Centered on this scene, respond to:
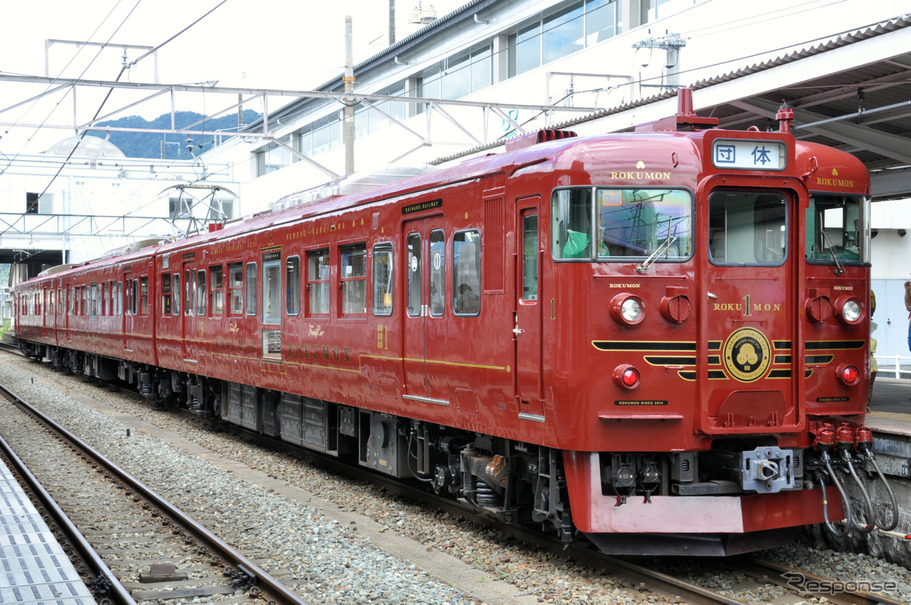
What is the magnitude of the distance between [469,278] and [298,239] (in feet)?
13.7

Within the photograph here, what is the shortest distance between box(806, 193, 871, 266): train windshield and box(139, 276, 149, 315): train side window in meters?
14.6

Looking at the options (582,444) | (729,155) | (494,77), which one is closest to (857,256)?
(729,155)

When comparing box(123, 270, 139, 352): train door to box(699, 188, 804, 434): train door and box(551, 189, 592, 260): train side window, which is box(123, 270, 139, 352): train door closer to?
box(551, 189, 592, 260): train side window

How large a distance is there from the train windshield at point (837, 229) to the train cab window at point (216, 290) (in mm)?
9381

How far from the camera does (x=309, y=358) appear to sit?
11422 millimetres

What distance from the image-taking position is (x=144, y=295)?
19391 mm

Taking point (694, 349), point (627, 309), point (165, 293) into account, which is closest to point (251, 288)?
point (165, 293)

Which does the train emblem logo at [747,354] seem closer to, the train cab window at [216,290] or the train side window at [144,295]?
the train cab window at [216,290]

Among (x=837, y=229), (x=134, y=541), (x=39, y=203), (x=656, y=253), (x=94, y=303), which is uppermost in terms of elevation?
(x=39, y=203)

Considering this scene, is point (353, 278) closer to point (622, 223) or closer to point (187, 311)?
point (622, 223)

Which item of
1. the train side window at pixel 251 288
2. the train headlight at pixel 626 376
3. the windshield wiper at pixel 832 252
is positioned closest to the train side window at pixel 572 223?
the train headlight at pixel 626 376

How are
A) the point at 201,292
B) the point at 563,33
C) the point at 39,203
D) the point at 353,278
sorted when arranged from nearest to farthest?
1. the point at 353,278
2. the point at 201,292
3. the point at 563,33
4. the point at 39,203

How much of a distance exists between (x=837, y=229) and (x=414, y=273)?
3589 millimetres

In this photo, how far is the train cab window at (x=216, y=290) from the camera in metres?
14.6
